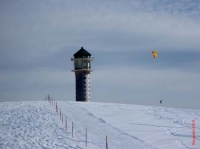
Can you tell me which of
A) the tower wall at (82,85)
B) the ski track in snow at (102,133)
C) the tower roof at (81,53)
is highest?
the tower roof at (81,53)

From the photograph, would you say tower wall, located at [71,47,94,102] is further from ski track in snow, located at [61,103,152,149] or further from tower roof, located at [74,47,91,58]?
ski track in snow, located at [61,103,152,149]

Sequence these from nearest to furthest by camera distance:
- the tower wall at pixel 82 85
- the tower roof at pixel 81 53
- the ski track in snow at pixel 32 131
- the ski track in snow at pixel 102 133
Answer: the ski track in snow at pixel 102 133 < the ski track in snow at pixel 32 131 < the tower wall at pixel 82 85 < the tower roof at pixel 81 53

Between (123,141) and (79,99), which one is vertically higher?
(79,99)

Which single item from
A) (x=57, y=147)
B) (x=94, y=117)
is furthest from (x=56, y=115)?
(x=57, y=147)

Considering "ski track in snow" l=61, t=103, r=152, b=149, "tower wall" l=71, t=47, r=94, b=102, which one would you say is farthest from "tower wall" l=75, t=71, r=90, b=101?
"ski track in snow" l=61, t=103, r=152, b=149

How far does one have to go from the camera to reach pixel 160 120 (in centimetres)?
2828

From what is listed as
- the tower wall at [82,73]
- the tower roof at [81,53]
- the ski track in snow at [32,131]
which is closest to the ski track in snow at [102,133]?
the ski track in snow at [32,131]

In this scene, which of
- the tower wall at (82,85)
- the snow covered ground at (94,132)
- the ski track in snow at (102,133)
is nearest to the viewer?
the ski track in snow at (102,133)

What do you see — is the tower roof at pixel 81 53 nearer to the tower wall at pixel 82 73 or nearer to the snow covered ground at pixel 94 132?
the tower wall at pixel 82 73

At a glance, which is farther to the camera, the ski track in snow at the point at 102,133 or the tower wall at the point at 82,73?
the tower wall at the point at 82,73

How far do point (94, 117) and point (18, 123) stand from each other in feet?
24.8

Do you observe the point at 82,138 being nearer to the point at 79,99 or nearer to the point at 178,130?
the point at 178,130

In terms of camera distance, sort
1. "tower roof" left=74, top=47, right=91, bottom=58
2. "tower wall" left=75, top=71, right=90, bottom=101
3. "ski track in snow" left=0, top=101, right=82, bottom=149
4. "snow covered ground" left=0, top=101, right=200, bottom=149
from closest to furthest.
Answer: "snow covered ground" left=0, top=101, right=200, bottom=149 < "ski track in snow" left=0, top=101, right=82, bottom=149 < "tower wall" left=75, top=71, right=90, bottom=101 < "tower roof" left=74, top=47, right=91, bottom=58

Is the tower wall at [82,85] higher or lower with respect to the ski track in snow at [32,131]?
higher
